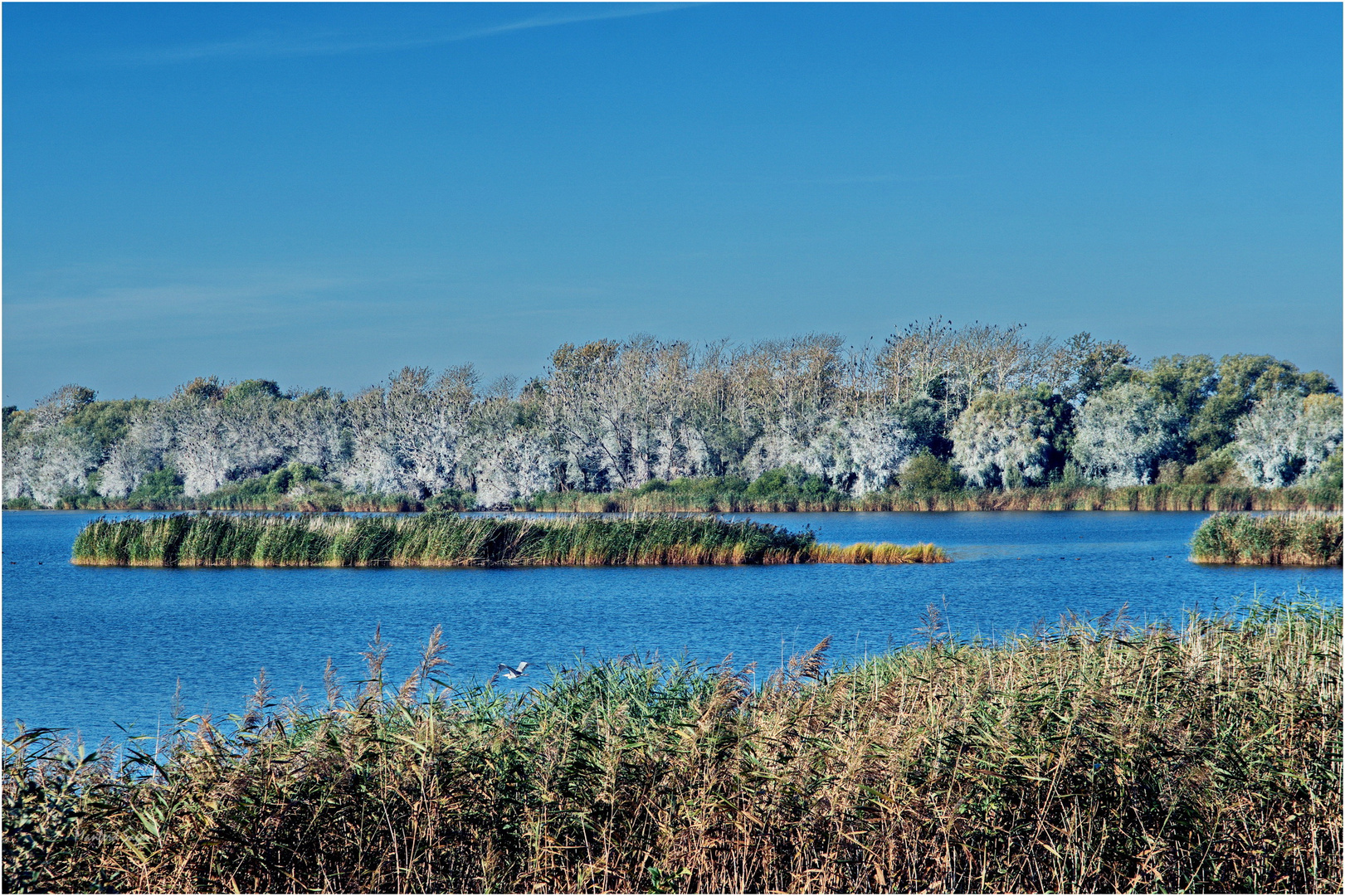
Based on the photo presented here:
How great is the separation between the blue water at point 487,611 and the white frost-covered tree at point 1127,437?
26150mm

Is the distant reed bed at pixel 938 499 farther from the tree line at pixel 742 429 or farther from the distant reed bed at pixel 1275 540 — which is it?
the distant reed bed at pixel 1275 540

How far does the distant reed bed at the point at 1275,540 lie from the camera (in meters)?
29.2

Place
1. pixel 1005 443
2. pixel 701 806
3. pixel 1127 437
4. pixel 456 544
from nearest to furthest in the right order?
pixel 701 806 → pixel 456 544 → pixel 1127 437 → pixel 1005 443

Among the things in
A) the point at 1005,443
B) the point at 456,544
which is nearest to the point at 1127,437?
the point at 1005,443

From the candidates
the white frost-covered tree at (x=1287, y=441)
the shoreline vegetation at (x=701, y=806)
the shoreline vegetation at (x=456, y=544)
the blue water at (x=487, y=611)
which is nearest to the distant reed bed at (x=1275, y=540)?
the blue water at (x=487, y=611)

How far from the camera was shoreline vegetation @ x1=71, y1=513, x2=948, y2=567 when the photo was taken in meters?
32.4

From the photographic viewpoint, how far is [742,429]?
7144 cm

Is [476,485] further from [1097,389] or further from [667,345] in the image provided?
[1097,389]

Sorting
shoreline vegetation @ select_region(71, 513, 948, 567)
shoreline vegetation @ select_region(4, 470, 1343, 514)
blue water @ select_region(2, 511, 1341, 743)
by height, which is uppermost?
shoreline vegetation @ select_region(4, 470, 1343, 514)

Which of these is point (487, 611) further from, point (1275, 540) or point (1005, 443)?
point (1005, 443)

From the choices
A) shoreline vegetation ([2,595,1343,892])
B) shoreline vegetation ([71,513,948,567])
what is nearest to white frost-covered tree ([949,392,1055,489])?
shoreline vegetation ([71,513,948,567])

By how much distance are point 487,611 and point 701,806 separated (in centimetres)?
1754

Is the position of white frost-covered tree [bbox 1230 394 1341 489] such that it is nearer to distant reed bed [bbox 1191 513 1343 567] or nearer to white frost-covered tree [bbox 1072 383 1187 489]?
white frost-covered tree [bbox 1072 383 1187 489]

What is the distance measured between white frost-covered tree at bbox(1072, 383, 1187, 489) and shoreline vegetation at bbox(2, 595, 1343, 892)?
58.4m
